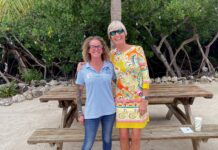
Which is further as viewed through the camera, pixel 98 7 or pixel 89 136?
pixel 98 7

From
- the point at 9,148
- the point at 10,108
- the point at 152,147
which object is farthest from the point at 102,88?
the point at 10,108

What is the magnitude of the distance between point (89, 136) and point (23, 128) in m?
2.84

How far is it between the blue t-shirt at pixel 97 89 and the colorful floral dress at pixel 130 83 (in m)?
0.09

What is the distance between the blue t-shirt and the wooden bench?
496 millimetres

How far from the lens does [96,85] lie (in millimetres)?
2711

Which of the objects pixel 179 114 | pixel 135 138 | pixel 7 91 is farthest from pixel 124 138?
pixel 7 91

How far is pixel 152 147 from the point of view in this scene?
4.05 meters

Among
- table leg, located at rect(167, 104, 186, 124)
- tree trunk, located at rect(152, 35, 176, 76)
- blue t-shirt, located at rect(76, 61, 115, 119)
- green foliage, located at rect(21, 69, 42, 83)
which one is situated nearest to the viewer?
blue t-shirt, located at rect(76, 61, 115, 119)

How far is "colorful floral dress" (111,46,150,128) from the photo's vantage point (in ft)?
9.12

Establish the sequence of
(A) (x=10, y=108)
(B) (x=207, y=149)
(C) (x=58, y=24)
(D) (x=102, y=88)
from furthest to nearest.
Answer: (A) (x=10, y=108), (C) (x=58, y=24), (B) (x=207, y=149), (D) (x=102, y=88)

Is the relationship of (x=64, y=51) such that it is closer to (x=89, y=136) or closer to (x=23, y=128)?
(x=23, y=128)

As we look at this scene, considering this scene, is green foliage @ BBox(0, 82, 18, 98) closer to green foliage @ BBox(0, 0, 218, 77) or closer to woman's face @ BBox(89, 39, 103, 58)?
green foliage @ BBox(0, 0, 218, 77)

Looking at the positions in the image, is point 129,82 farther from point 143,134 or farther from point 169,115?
point 169,115

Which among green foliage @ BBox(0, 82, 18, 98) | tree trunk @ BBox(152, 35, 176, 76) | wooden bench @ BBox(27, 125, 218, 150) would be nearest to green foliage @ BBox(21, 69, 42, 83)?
green foliage @ BBox(0, 82, 18, 98)
